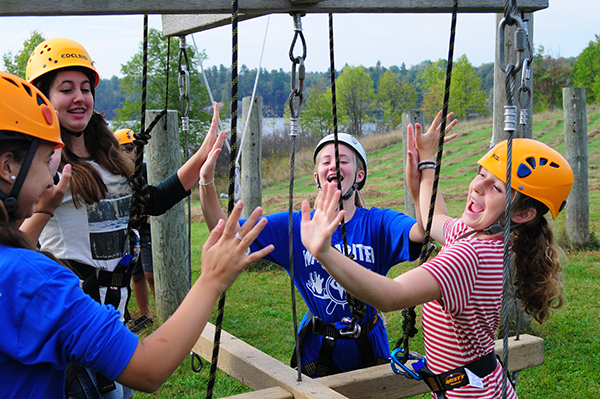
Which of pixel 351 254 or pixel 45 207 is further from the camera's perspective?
pixel 351 254

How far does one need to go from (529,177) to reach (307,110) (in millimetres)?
39934

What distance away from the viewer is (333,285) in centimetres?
254

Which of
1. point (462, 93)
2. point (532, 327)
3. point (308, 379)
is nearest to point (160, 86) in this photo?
point (532, 327)

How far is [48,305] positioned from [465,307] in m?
1.36

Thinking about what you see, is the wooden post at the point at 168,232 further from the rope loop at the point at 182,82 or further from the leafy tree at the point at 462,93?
the leafy tree at the point at 462,93

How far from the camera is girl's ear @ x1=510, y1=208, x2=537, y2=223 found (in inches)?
76.8

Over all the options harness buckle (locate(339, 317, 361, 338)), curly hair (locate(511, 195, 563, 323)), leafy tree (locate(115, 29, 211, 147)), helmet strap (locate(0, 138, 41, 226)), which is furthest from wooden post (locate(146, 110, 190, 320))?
leafy tree (locate(115, 29, 211, 147))

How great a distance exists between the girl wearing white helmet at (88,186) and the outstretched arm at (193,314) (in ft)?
3.33

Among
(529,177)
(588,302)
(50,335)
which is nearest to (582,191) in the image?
(588,302)

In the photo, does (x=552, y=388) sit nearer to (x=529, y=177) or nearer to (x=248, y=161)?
(x=529, y=177)

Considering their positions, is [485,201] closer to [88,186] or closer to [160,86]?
[88,186]

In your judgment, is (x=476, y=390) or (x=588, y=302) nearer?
(x=476, y=390)

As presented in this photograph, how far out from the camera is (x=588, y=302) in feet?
19.4

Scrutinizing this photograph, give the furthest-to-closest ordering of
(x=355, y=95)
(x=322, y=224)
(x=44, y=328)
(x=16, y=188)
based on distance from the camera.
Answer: (x=355, y=95), (x=322, y=224), (x=16, y=188), (x=44, y=328)
